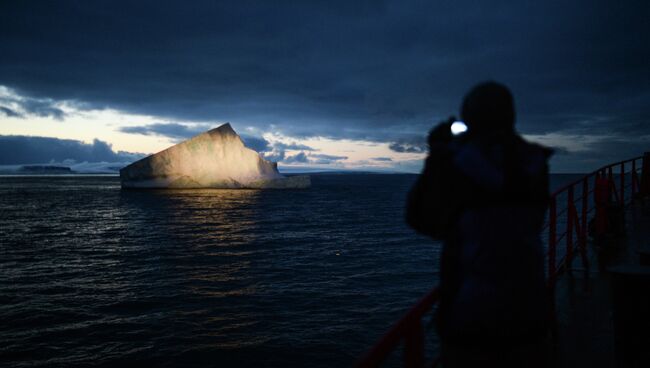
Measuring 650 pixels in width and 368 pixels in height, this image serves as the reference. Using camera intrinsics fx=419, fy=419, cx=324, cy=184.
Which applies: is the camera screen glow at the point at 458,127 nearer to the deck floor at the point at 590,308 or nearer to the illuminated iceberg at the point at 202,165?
the deck floor at the point at 590,308

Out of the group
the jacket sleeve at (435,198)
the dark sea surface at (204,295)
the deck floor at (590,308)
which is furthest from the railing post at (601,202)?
the jacket sleeve at (435,198)

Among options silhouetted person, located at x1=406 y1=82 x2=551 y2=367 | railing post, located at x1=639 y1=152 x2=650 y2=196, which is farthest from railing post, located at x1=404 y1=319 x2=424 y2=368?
railing post, located at x1=639 y1=152 x2=650 y2=196

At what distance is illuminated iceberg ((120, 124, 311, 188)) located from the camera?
192 ft

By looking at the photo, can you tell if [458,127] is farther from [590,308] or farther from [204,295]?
[204,295]

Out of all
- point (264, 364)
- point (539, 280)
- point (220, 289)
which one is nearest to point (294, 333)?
point (264, 364)

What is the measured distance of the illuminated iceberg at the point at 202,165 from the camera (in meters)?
58.4

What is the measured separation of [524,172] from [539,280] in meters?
0.48

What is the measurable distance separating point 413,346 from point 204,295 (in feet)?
40.2

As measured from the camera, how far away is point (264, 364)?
359 inches

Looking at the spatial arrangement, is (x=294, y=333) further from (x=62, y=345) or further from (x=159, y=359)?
(x=62, y=345)

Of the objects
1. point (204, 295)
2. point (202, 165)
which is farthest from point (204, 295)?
point (202, 165)

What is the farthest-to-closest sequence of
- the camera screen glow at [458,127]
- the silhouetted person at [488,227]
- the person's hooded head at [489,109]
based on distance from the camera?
the camera screen glow at [458,127]
the person's hooded head at [489,109]
the silhouetted person at [488,227]

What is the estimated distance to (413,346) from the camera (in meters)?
2.25

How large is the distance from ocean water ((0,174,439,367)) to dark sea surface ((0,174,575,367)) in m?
0.04
